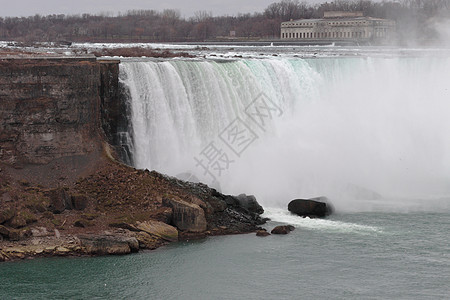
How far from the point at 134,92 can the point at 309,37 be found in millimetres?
71440

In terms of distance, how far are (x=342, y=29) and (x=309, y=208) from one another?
231 ft

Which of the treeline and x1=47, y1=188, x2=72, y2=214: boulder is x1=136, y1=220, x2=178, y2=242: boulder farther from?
the treeline

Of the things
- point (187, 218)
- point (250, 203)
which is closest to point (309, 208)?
point (250, 203)

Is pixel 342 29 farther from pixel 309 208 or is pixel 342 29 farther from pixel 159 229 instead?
pixel 159 229

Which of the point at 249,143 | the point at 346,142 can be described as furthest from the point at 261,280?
the point at 346,142

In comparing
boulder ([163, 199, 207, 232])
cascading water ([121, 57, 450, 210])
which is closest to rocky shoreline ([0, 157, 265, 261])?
boulder ([163, 199, 207, 232])

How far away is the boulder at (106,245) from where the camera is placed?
2345 cm

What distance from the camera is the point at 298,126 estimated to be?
37.9 metres

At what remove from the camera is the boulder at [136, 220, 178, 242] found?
24.6 m

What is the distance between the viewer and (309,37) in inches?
3927

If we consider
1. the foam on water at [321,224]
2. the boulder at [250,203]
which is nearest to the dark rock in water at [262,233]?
the foam on water at [321,224]

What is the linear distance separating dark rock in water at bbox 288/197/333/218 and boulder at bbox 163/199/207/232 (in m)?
4.08

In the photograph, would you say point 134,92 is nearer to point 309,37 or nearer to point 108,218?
point 108,218

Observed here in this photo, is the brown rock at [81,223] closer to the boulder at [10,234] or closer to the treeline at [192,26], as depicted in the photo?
the boulder at [10,234]
